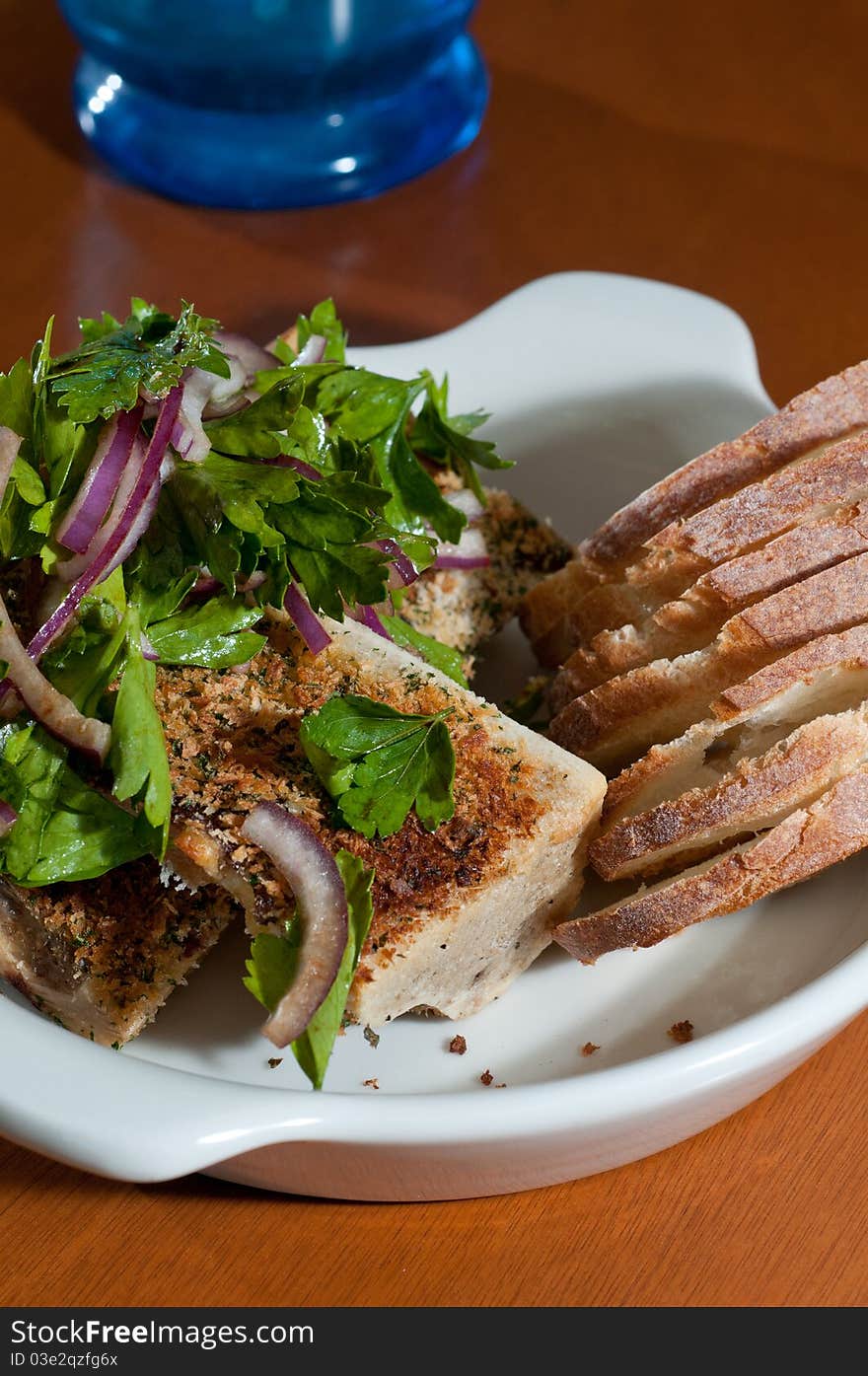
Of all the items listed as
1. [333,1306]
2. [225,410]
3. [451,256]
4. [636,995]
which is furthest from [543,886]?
[451,256]

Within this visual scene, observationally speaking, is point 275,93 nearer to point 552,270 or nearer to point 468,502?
point 552,270

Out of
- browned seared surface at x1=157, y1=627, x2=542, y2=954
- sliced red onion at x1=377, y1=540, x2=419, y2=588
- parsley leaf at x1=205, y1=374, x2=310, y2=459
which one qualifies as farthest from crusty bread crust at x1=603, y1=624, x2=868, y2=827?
parsley leaf at x1=205, y1=374, x2=310, y2=459

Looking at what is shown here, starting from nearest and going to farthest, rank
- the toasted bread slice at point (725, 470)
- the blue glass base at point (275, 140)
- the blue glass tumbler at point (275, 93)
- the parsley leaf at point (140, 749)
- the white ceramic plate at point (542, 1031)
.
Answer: the white ceramic plate at point (542, 1031)
the parsley leaf at point (140, 749)
the toasted bread slice at point (725, 470)
the blue glass tumbler at point (275, 93)
the blue glass base at point (275, 140)

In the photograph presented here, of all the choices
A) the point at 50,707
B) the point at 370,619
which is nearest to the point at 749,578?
the point at 370,619

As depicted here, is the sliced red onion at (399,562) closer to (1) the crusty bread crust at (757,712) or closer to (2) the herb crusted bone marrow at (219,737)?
(2) the herb crusted bone marrow at (219,737)

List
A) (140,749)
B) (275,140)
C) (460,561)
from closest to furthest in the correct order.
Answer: (140,749) → (460,561) → (275,140)

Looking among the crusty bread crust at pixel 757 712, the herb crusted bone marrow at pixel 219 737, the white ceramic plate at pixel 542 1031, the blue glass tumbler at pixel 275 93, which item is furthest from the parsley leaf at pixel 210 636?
the blue glass tumbler at pixel 275 93

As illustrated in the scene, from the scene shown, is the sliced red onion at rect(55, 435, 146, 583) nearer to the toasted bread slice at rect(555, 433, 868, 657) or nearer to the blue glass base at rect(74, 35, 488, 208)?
the toasted bread slice at rect(555, 433, 868, 657)

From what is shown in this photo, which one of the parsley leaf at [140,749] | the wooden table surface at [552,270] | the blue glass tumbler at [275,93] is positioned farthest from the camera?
the blue glass tumbler at [275,93]
